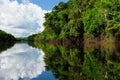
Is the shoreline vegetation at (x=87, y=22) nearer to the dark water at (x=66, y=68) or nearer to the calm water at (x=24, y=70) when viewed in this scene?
the dark water at (x=66, y=68)

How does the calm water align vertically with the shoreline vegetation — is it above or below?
below

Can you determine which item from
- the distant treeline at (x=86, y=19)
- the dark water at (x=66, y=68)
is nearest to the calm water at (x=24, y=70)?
the dark water at (x=66, y=68)

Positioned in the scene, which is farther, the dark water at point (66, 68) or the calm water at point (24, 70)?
the calm water at point (24, 70)

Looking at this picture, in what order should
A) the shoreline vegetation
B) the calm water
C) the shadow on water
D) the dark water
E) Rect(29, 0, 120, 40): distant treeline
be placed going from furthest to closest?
the shoreline vegetation < Rect(29, 0, 120, 40): distant treeline < the calm water < the dark water < the shadow on water

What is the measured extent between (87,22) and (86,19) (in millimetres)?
1305

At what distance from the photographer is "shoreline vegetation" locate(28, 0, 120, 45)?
174 ft

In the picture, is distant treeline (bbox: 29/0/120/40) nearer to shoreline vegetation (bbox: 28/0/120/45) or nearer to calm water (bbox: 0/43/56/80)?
shoreline vegetation (bbox: 28/0/120/45)

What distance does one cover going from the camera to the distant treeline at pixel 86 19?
174 feet

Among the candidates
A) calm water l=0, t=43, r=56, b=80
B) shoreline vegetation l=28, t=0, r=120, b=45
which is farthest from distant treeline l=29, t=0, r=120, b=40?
calm water l=0, t=43, r=56, b=80

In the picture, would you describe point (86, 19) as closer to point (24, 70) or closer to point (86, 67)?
point (24, 70)

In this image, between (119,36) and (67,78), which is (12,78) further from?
(119,36)

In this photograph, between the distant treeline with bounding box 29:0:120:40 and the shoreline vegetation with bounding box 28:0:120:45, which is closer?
the distant treeline with bounding box 29:0:120:40

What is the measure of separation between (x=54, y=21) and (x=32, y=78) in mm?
78284

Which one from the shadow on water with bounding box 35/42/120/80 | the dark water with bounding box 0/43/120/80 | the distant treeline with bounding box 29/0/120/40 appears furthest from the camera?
the distant treeline with bounding box 29/0/120/40
